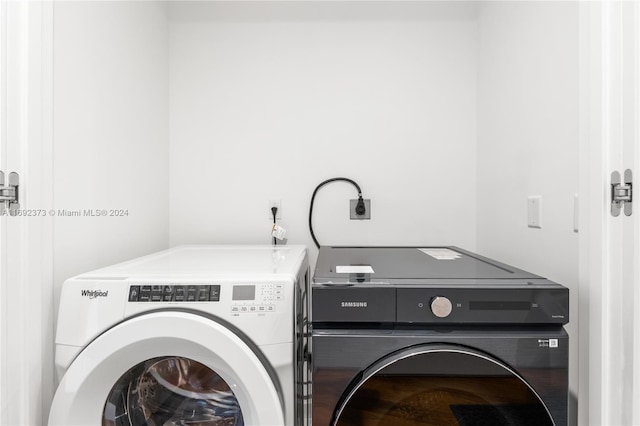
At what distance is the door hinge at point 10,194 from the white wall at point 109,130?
12 cm

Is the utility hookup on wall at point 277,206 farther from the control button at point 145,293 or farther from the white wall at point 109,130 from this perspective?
the control button at point 145,293

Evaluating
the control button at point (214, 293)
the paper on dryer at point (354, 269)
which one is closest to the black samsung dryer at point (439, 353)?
the paper on dryer at point (354, 269)

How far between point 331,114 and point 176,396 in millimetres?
1274

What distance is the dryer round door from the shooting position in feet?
2.82

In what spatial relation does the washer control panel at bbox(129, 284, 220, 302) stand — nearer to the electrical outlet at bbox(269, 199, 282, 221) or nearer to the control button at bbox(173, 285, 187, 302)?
the control button at bbox(173, 285, 187, 302)

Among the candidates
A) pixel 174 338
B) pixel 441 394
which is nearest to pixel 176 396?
pixel 174 338

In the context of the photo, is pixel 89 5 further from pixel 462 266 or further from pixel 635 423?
pixel 635 423

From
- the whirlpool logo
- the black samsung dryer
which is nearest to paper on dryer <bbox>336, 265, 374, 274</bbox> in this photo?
the black samsung dryer

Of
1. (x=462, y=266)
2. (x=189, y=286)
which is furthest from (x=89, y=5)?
(x=462, y=266)

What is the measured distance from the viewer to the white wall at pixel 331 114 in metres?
1.73

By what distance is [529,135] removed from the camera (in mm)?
1273

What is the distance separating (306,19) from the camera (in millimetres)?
1736

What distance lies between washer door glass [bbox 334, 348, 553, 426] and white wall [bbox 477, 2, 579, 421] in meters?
0.26

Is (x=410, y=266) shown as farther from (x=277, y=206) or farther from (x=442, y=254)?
(x=277, y=206)
